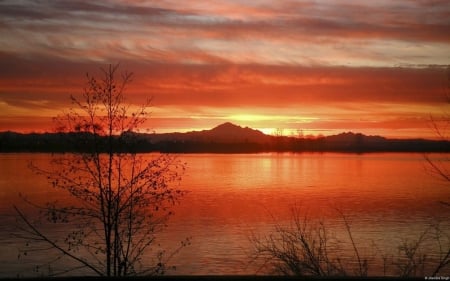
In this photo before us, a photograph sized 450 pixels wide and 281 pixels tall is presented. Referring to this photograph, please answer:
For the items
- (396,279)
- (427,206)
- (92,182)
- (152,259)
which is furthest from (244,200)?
(396,279)

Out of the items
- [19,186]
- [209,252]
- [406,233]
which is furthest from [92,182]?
[19,186]

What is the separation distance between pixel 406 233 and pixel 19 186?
34.5m

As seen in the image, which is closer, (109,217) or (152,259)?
(109,217)

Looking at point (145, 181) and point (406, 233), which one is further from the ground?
point (145, 181)

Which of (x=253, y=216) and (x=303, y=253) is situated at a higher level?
(x=303, y=253)

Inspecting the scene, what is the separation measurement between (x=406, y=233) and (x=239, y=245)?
8.63m

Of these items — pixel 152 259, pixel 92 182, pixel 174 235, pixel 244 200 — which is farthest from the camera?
pixel 244 200

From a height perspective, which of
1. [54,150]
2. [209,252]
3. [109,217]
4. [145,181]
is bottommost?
[209,252]

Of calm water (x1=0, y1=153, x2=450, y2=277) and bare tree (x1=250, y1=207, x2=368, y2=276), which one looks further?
calm water (x1=0, y1=153, x2=450, y2=277)

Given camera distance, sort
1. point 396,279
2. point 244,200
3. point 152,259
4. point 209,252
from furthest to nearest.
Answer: point 244,200, point 209,252, point 152,259, point 396,279

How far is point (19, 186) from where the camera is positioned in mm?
46719

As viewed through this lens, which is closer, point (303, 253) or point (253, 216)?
point (303, 253)

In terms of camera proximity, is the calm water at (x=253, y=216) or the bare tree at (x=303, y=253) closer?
the bare tree at (x=303, y=253)

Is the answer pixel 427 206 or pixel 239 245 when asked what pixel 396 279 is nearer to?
pixel 239 245
